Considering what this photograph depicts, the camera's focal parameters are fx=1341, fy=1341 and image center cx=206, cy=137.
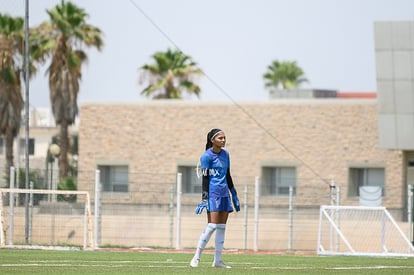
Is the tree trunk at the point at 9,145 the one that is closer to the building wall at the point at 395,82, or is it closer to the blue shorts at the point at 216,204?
the building wall at the point at 395,82

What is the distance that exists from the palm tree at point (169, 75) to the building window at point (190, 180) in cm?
1829

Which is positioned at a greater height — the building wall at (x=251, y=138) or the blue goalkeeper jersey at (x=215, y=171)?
the building wall at (x=251, y=138)

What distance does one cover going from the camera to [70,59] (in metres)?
61.0

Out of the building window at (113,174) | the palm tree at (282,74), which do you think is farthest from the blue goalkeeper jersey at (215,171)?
the palm tree at (282,74)

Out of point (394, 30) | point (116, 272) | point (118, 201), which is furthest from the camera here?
point (394, 30)

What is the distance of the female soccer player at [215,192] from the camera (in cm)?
1894

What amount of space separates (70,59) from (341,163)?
1590 centimetres

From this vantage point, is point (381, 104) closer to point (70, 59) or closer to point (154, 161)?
point (154, 161)

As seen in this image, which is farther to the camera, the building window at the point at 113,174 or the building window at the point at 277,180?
the building window at the point at 113,174

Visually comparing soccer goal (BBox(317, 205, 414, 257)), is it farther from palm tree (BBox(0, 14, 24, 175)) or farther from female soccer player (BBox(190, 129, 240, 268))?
palm tree (BBox(0, 14, 24, 175))

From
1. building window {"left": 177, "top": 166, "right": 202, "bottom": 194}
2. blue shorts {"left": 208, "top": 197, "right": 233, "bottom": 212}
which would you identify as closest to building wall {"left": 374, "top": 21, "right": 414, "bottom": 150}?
building window {"left": 177, "top": 166, "right": 202, "bottom": 194}

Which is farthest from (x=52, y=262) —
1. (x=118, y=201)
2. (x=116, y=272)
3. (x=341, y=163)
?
(x=341, y=163)

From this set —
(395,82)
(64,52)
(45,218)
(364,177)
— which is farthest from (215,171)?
(64,52)

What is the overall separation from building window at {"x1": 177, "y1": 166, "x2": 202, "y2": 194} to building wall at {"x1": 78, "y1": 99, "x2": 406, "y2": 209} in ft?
1.23
